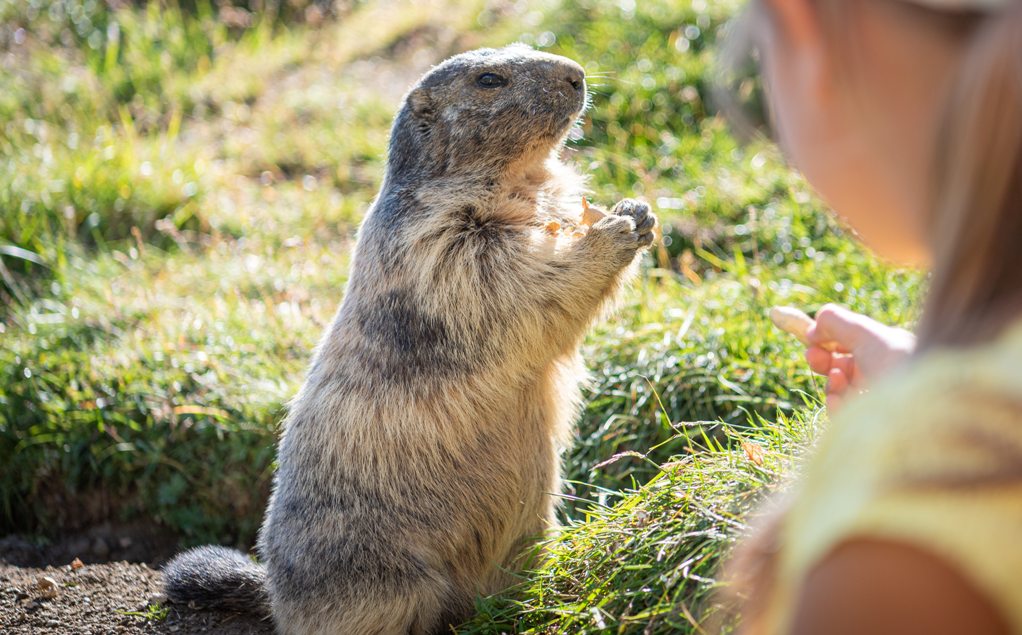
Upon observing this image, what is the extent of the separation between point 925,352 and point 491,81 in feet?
9.59

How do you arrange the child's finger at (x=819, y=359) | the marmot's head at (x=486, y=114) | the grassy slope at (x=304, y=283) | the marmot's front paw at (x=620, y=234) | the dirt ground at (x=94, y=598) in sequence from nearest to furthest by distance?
the child's finger at (x=819, y=359) → the grassy slope at (x=304, y=283) → the marmot's front paw at (x=620, y=234) → the marmot's head at (x=486, y=114) → the dirt ground at (x=94, y=598)

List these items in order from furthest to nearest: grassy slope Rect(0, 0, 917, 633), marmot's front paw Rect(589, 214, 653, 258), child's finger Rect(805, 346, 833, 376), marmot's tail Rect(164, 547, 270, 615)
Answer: marmot's tail Rect(164, 547, 270, 615) < marmot's front paw Rect(589, 214, 653, 258) < grassy slope Rect(0, 0, 917, 633) < child's finger Rect(805, 346, 833, 376)

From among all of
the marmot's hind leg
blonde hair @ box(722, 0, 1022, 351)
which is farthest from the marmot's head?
blonde hair @ box(722, 0, 1022, 351)

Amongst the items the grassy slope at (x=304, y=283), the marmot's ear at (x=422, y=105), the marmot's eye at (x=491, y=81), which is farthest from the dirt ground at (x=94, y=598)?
the marmot's eye at (x=491, y=81)

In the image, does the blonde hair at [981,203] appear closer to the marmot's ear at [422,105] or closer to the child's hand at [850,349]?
the child's hand at [850,349]

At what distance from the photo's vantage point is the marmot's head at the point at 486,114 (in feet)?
12.5

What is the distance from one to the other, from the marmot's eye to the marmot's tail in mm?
2029

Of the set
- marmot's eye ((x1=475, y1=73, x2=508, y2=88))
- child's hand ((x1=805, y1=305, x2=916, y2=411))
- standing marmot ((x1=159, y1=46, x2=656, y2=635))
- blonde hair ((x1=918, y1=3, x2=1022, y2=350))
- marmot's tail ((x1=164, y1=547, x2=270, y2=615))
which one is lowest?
marmot's tail ((x1=164, y1=547, x2=270, y2=615))

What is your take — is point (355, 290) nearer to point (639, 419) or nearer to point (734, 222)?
point (639, 419)

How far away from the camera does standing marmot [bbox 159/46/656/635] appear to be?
137 inches

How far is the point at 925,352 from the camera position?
3.81 feet

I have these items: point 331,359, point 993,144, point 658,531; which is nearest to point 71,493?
→ point 331,359

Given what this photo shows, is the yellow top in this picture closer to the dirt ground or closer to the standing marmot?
the standing marmot

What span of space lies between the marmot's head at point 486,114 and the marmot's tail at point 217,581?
1.63 meters
